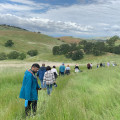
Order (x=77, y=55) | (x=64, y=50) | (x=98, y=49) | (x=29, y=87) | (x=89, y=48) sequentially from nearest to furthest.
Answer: (x=29, y=87) < (x=77, y=55) < (x=98, y=49) < (x=89, y=48) < (x=64, y=50)

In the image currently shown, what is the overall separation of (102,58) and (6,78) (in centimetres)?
3642

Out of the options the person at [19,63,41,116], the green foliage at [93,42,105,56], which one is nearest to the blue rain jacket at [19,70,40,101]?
the person at [19,63,41,116]

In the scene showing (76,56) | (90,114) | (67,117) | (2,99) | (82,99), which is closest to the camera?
(67,117)

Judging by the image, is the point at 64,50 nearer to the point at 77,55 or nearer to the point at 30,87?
the point at 77,55

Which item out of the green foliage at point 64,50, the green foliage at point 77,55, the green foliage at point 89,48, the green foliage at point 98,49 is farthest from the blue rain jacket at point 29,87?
the green foliage at point 64,50

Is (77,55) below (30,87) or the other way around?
below

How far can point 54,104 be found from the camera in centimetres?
400

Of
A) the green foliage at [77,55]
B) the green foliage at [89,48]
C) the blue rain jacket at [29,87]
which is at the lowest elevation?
the green foliage at [77,55]

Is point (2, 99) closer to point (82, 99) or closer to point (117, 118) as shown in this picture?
point (82, 99)

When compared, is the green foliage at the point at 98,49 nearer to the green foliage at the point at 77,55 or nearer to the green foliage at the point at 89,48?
the green foliage at the point at 89,48

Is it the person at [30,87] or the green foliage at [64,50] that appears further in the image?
the green foliage at [64,50]

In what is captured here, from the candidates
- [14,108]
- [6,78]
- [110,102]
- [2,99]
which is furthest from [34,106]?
[6,78]

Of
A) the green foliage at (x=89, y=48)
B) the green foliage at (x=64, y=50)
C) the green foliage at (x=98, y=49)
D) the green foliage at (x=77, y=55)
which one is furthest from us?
the green foliage at (x=64, y=50)

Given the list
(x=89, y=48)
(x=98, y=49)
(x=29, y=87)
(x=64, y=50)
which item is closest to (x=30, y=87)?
(x=29, y=87)
